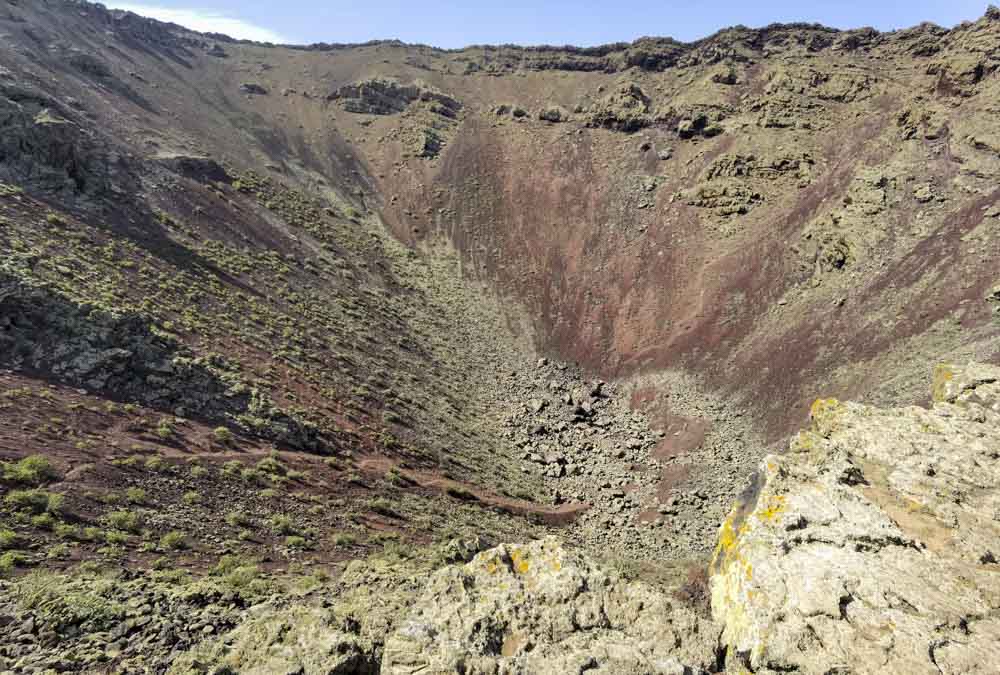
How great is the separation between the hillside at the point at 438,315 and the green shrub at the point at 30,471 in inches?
2.5

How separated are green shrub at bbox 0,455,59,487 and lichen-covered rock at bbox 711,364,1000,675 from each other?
52.2 ft

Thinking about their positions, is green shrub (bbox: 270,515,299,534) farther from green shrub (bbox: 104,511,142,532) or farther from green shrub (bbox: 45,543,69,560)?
green shrub (bbox: 45,543,69,560)

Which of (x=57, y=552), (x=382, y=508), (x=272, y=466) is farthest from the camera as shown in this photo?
(x=382, y=508)

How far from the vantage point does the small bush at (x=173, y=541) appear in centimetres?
1305

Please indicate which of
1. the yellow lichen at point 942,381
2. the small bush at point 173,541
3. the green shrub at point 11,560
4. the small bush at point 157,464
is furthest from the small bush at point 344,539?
the yellow lichen at point 942,381

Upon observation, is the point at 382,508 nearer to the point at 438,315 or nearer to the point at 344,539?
the point at 344,539

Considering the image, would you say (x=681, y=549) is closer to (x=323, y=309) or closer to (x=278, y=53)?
(x=323, y=309)

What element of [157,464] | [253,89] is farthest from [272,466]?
[253,89]

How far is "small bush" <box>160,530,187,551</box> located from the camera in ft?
42.8

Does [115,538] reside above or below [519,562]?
below

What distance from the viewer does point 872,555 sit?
6.98 meters

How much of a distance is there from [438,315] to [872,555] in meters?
37.6

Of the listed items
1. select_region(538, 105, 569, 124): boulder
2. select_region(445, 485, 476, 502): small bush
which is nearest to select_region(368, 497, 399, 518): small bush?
select_region(445, 485, 476, 502): small bush

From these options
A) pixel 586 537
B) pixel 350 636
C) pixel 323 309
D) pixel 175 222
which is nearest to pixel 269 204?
pixel 175 222
